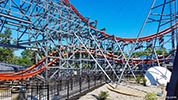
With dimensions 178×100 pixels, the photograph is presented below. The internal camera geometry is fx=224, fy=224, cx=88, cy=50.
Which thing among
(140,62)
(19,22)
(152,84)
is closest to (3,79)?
(19,22)

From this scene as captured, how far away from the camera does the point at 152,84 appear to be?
58.9 feet

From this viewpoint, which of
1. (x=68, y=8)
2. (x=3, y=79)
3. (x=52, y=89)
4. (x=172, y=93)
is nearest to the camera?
(x=172, y=93)

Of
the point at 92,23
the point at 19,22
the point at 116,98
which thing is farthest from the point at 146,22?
the point at 19,22

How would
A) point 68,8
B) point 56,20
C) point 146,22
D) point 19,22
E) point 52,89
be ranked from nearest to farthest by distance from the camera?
point 52,89 → point 19,22 → point 146,22 → point 56,20 → point 68,8

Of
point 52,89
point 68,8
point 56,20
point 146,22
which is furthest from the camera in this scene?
point 68,8

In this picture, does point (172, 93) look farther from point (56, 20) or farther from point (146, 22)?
point (56, 20)

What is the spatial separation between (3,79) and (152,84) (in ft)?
36.7

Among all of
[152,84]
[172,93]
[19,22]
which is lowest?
[152,84]

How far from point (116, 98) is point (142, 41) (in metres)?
19.0

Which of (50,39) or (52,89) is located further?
(50,39)

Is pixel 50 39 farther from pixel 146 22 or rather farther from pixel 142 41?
pixel 142 41

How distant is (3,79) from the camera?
14289 millimetres

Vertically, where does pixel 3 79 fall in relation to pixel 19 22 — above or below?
below

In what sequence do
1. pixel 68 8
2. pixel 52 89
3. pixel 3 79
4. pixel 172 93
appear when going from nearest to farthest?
pixel 172 93
pixel 52 89
pixel 3 79
pixel 68 8
